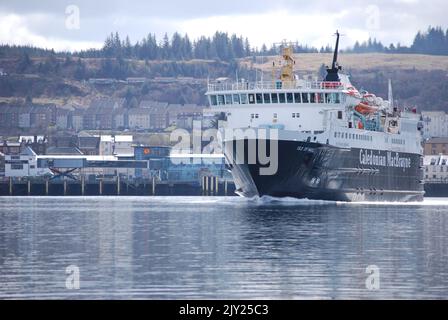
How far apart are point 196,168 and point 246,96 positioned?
9186cm

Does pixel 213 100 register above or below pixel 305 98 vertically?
below

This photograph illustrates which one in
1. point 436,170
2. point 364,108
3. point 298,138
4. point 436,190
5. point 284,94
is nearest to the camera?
point 298,138

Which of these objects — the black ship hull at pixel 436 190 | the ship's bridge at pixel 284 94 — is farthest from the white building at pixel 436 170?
the ship's bridge at pixel 284 94

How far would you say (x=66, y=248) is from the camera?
162 ft

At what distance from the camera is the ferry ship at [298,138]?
85.0 metres

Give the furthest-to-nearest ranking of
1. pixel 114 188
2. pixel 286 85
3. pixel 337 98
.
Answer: pixel 114 188, pixel 337 98, pixel 286 85

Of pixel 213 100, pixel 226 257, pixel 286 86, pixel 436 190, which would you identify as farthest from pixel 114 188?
pixel 226 257

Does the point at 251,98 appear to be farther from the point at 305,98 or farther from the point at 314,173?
the point at 314,173

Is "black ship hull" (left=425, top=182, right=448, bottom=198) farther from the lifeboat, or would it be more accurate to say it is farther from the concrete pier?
the lifeboat

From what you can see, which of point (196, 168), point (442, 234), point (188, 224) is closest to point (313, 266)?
point (442, 234)

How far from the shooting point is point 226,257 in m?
45.6

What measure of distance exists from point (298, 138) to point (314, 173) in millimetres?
3038

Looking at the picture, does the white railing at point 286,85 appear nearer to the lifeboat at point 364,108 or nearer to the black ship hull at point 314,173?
the lifeboat at point 364,108
